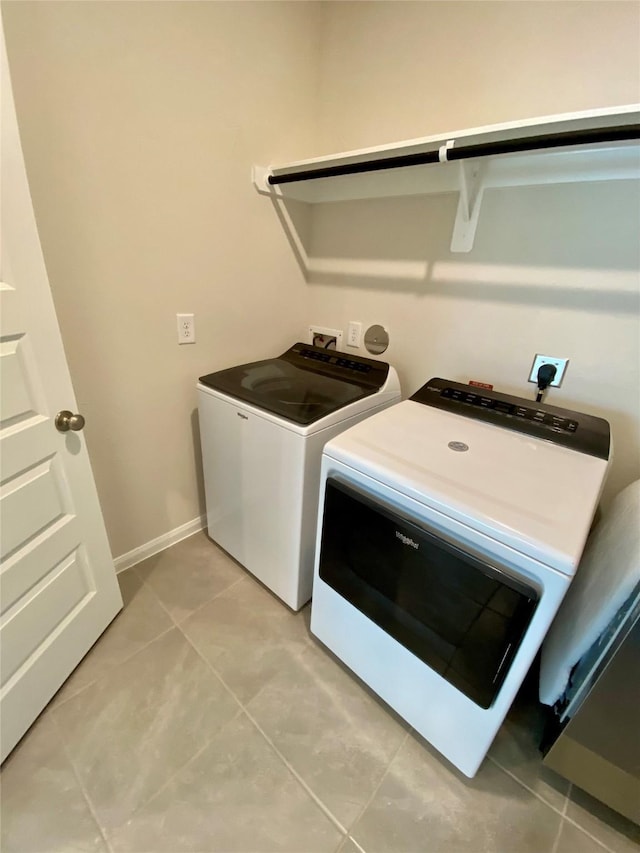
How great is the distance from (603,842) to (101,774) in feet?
4.42

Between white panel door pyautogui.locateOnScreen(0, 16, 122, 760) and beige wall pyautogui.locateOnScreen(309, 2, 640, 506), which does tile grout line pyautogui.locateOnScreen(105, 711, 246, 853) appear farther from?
beige wall pyautogui.locateOnScreen(309, 2, 640, 506)

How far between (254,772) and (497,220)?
1932mm

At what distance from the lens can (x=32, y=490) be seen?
1003mm

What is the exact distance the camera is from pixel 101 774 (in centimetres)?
103

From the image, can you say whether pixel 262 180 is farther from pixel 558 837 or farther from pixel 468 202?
pixel 558 837

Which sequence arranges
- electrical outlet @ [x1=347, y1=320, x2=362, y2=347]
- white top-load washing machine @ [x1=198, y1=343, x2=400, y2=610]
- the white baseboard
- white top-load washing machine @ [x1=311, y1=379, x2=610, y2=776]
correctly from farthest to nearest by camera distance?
electrical outlet @ [x1=347, y1=320, x2=362, y2=347], the white baseboard, white top-load washing machine @ [x1=198, y1=343, x2=400, y2=610], white top-load washing machine @ [x1=311, y1=379, x2=610, y2=776]

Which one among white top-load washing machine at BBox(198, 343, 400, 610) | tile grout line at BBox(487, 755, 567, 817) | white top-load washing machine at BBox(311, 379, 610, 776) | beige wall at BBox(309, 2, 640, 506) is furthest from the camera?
white top-load washing machine at BBox(198, 343, 400, 610)

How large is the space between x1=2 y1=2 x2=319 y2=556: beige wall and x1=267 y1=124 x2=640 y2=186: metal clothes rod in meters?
0.39

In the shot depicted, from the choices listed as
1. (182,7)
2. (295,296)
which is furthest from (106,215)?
(295,296)

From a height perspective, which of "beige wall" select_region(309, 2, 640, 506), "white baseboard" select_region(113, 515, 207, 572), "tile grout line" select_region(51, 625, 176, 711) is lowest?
"tile grout line" select_region(51, 625, 176, 711)

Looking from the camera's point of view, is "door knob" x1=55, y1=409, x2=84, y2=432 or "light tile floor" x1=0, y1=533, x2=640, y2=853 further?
"door knob" x1=55, y1=409, x2=84, y2=432

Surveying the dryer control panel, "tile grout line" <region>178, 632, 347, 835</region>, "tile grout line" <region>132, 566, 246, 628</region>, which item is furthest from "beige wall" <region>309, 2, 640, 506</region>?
"tile grout line" <region>178, 632, 347, 835</region>

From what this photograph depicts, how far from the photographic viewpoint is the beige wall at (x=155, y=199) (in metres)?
1.05

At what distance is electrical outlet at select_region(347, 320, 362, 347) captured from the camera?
1819mm
